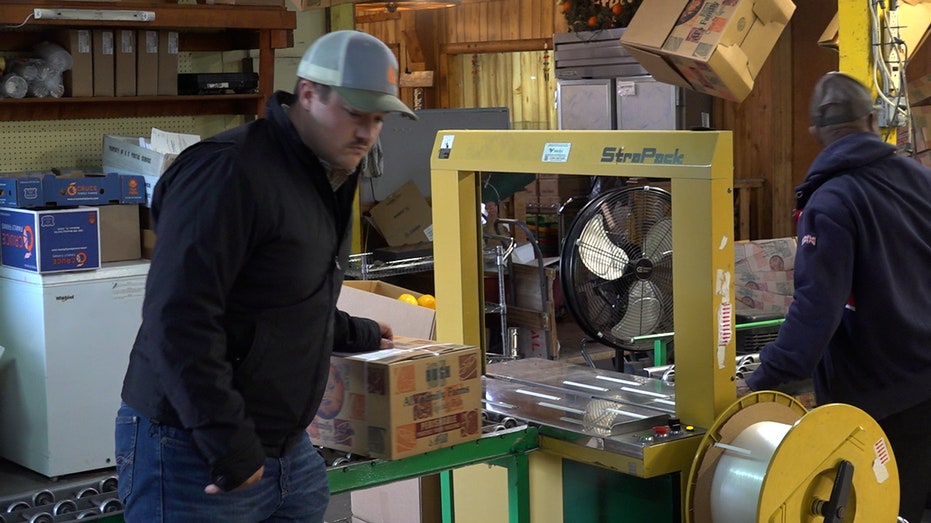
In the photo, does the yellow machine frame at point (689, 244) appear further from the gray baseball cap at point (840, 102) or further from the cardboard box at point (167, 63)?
the cardboard box at point (167, 63)

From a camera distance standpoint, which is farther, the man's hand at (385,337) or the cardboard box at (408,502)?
the cardboard box at (408,502)

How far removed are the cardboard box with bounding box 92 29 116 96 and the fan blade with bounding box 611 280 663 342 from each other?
9.72 feet

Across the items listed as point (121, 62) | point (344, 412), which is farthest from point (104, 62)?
point (344, 412)

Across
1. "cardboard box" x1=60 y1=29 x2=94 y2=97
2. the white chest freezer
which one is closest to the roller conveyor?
the white chest freezer

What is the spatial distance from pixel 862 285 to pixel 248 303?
1745mm

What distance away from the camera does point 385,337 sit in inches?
110

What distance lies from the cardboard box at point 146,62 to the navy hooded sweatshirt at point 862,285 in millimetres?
4063

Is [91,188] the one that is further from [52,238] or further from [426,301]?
[426,301]

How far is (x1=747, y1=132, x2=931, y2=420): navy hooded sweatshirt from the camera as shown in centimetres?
301

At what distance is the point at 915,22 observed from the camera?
5605 mm

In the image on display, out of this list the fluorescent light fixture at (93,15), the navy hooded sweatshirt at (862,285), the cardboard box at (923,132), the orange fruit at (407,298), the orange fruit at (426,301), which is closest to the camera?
the navy hooded sweatshirt at (862,285)

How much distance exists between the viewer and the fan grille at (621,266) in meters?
4.98

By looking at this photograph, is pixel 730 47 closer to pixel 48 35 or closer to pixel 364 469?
pixel 364 469

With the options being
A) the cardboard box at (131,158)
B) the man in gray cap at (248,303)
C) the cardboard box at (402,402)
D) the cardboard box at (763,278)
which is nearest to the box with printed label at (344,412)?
the cardboard box at (402,402)
